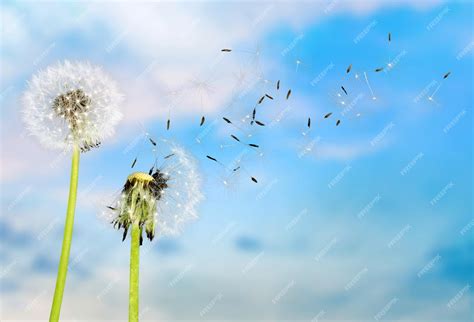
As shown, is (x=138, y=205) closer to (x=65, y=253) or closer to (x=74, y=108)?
(x=65, y=253)

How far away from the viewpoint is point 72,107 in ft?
39.2

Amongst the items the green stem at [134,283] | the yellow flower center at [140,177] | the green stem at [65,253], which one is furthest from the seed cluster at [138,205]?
the green stem at [65,253]

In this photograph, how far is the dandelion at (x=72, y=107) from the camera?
39.0 ft

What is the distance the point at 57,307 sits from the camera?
10.5 meters

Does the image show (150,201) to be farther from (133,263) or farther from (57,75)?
(57,75)

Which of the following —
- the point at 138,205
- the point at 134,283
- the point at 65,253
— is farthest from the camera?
the point at 138,205

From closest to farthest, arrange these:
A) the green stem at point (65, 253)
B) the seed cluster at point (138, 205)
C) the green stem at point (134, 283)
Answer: the green stem at point (65, 253) < the green stem at point (134, 283) < the seed cluster at point (138, 205)

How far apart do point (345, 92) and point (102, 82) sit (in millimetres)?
5108

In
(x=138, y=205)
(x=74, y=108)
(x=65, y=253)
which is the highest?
(x=74, y=108)

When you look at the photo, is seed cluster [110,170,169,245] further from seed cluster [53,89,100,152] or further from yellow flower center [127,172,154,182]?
seed cluster [53,89,100,152]

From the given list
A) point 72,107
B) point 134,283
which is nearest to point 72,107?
point 72,107

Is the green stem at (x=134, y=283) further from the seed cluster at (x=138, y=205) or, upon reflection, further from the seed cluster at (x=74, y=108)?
the seed cluster at (x=74, y=108)

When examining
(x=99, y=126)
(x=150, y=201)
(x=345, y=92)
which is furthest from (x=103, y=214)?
(x=345, y=92)

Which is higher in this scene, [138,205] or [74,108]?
[74,108]
